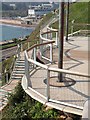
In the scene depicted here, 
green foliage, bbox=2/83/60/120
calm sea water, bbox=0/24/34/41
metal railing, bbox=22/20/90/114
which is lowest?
green foliage, bbox=2/83/60/120

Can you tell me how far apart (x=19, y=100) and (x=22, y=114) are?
5.94 feet

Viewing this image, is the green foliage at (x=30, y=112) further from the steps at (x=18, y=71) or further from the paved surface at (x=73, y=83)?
the steps at (x=18, y=71)

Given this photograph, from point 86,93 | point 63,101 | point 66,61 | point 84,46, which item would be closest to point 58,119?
point 63,101

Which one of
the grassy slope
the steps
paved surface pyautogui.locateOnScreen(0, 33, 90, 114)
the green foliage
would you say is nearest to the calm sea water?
the grassy slope

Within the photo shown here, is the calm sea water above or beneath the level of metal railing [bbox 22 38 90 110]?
above

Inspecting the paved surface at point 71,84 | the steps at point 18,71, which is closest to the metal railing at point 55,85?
the paved surface at point 71,84

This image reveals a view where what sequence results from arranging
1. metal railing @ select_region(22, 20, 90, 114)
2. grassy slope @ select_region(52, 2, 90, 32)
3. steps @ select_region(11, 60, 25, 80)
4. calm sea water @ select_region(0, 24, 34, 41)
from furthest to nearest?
1. calm sea water @ select_region(0, 24, 34, 41)
2. grassy slope @ select_region(52, 2, 90, 32)
3. steps @ select_region(11, 60, 25, 80)
4. metal railing @ select_region(22, 20, 90, 114)

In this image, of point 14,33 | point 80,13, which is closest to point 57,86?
point 80,13

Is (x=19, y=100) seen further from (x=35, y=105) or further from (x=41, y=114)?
(x=41, y=114)

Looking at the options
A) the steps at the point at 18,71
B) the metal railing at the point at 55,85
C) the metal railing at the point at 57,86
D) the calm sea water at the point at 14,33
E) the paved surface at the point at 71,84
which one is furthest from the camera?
the calm sea water at the point at 14,33

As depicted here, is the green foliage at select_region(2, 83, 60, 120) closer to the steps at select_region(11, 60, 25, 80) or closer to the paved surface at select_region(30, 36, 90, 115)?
the paved surface at select_region(30, 36, 90, 115)

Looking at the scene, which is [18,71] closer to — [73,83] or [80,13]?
[73,83]

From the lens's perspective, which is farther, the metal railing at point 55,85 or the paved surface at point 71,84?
the paved surface at point 71,84

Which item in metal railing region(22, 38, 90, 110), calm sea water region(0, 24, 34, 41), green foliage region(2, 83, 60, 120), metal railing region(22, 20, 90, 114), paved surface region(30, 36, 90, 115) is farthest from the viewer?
calm sea water region(0, 24, 34, 41)
